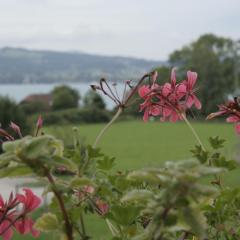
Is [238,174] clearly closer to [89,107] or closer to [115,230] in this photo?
[115,230]

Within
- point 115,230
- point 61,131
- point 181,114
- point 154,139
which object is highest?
point 181,114

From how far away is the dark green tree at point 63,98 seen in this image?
2690 cm

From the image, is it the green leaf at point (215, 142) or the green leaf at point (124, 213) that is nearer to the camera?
the green leaf at point (124, 213)

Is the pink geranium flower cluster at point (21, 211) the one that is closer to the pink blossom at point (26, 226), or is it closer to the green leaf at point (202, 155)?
the pink blossom at point (26, 226)

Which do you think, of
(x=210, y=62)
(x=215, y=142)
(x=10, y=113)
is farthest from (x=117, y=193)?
(x=210, y=62)

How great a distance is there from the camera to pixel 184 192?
16.0 inches

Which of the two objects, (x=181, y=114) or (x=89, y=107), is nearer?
(x=181, y=114)

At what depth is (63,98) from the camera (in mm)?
27516

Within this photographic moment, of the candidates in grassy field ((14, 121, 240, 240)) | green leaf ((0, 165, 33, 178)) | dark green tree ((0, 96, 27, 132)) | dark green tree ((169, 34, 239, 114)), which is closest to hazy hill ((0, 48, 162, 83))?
dark green tree ((169, 34, 239, 114))

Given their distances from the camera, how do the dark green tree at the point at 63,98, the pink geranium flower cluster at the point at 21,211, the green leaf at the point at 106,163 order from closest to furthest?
the pink geranium flower cluster at the point at 21,211 → the green leaf at the point at 106,163 → the dark green tree at the point at 63,98

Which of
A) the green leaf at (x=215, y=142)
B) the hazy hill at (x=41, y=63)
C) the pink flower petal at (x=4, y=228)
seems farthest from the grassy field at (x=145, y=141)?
the hazy hill at (x=41, y=63)

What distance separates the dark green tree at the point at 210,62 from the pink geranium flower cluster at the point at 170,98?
23936mm

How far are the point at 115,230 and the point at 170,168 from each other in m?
0.22

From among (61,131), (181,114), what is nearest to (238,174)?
(61,131)
